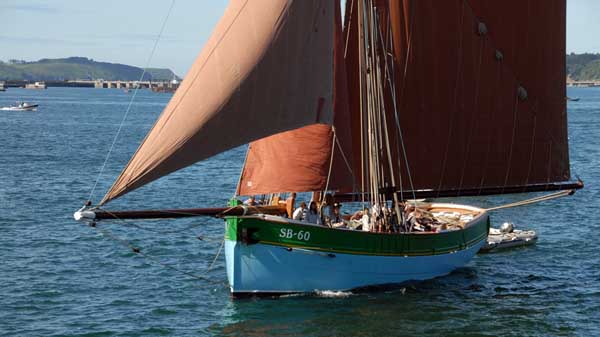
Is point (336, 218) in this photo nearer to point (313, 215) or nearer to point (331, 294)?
point (313, 215)

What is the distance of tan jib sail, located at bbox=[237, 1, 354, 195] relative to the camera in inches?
1302

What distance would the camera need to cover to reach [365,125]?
35.8 meters

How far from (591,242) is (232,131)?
80.8 feet

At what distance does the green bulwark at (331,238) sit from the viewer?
3152 cm

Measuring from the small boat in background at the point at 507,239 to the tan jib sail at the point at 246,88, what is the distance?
1532 centimetres

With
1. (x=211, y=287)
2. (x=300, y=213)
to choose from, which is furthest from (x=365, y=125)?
(x=211, y=287)

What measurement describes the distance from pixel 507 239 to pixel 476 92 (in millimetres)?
8109

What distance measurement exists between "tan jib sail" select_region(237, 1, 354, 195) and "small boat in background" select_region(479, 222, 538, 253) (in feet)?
41.6

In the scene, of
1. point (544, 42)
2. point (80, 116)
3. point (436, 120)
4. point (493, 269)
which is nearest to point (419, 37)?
point (436, 120)

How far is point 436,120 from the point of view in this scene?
39562 millimetres

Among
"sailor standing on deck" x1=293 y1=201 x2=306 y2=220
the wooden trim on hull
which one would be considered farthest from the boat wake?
"sailor standing on deck" x1=293 y1=201 x2=306 y2=220

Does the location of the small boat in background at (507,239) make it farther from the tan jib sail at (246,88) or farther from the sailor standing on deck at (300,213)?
the tan jib sail at (246,88)

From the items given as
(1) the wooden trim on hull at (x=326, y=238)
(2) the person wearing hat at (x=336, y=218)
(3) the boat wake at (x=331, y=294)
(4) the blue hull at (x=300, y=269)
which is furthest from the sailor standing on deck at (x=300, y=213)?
(3) the boat wake at (x=331, y=294)

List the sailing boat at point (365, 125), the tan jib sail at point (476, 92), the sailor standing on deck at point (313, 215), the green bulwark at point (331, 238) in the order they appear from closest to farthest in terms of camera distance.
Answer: the sailing boat at point (365, 125) → the green bulwark at point (331, 238) → the sailor standing on deck at point (313, 215) → the tan jib sail at point (476, 92)
